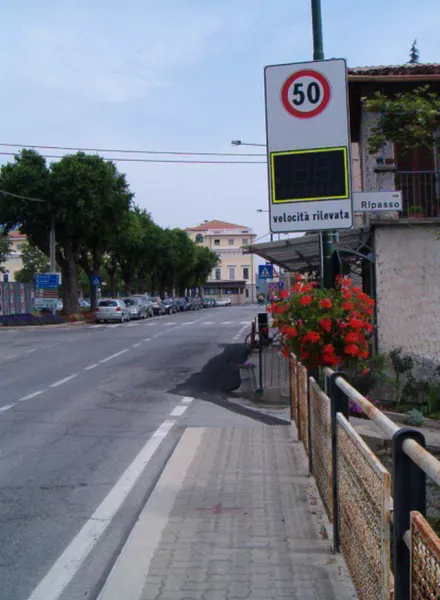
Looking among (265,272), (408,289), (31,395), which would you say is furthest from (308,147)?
(265,272)

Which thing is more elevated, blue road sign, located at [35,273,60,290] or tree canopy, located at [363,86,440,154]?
tree canopy, located at [363,86,440,154]

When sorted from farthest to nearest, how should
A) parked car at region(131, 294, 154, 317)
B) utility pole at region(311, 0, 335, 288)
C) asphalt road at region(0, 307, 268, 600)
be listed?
parked car at region(131, 294, 154, 317), utility pole at region(311, 0, 335, 288), asphalt road at region(0, 307, 268, 600)

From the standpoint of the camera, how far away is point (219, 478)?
6.80 meters

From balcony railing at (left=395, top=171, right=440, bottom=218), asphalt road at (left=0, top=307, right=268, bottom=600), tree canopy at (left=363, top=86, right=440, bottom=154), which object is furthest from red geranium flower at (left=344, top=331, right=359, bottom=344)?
balcony railing at (left=395, top=171, right=440, bottom=218)

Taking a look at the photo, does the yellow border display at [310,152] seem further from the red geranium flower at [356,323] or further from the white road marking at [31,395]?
the white road marking at [31,395]

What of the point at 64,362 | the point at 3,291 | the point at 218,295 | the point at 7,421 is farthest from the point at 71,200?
the point at 218,295

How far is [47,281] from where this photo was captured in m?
40.5

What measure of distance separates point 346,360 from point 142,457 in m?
2.74

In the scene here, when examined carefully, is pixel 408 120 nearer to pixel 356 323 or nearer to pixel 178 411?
pixel 356 323

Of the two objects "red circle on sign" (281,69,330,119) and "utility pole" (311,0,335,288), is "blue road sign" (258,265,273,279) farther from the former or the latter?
"red circle on sign" (281,69,330,119)

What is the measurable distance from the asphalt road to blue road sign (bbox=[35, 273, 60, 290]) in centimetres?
2059

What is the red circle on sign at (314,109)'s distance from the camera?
21.0 feet

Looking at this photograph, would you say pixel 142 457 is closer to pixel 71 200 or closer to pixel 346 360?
pixel 346 360

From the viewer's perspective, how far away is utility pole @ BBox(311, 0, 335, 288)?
7.30m
